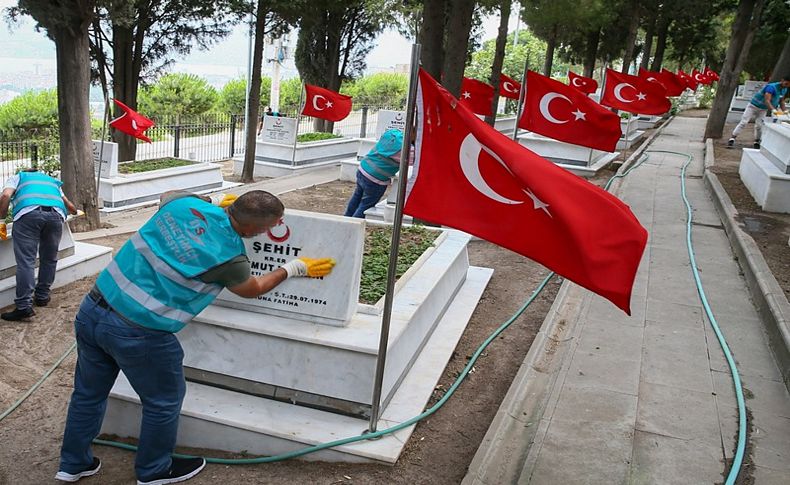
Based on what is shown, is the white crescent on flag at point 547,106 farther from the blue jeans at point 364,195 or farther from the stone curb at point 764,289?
the stone curb at point 764,289

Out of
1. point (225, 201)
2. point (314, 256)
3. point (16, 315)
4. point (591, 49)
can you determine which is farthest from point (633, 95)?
point (591, 49)

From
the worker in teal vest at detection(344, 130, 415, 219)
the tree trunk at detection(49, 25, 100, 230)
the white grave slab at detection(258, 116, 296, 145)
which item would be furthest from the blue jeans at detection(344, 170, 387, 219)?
the white grave slab at detection(258, 116, 296, 145)

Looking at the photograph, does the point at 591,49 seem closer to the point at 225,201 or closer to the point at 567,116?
the point at 567,116

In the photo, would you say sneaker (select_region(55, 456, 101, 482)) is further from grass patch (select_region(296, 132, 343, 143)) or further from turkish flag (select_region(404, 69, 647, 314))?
grass patch (select_region(296, 132, 343, 143))

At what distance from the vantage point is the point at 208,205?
371 centimetres

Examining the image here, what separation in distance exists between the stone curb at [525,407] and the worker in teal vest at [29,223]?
15.0 ft

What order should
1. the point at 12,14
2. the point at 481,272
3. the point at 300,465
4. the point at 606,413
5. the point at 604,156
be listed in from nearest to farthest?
the point at 300,465
the point at 606,413
the point at 481,272
the point at 12,14
the point at 604,156

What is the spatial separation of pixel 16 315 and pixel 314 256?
369 centimetres

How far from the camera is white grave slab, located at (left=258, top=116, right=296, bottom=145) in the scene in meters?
18.2

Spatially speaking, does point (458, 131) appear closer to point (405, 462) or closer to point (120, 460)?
point (405, 462)

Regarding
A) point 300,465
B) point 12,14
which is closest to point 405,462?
point 300,465

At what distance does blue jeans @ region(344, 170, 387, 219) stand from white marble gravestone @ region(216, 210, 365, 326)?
403 centimetres

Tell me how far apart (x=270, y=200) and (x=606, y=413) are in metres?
2.64

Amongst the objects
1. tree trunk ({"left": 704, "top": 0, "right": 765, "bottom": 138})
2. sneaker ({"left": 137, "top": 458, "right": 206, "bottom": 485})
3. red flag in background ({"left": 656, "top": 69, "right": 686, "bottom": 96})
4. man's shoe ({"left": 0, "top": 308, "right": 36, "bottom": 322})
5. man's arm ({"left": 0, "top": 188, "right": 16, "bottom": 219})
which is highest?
tree trunk ({"left": 704, "top": 0, "right": 765, "bottom": 138})
